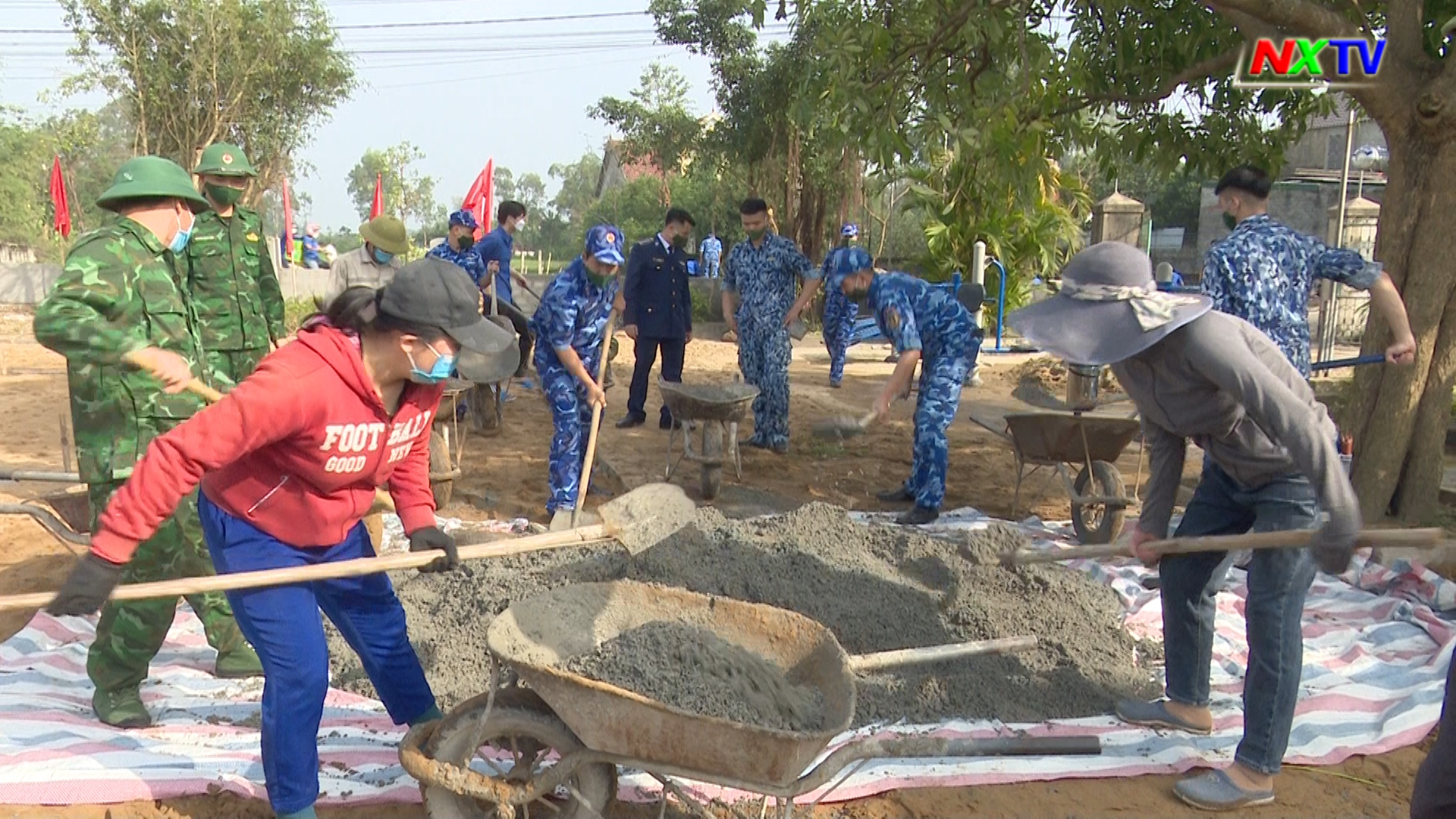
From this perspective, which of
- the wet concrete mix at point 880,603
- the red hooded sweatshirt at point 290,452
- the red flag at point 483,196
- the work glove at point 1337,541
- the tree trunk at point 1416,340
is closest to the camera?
the red hooded sweatshirt at point 290,452

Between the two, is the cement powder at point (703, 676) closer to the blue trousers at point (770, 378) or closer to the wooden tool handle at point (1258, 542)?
the wooden tool handle at point (1258, 542)

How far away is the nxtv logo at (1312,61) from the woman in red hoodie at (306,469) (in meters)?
4.62

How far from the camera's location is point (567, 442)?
18.0ft

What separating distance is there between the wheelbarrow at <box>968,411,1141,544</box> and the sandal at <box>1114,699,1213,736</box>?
187 centimetres

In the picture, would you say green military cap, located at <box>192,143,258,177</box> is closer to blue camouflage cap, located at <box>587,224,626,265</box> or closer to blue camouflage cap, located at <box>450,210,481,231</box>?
blue camouflage cap, located at <box>587,224,626,265</box>

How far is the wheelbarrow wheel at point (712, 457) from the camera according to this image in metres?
6.00

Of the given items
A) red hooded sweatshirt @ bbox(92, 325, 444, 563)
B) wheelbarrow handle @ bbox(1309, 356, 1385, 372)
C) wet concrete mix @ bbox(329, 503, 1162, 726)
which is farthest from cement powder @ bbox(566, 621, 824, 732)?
wheelbarrow handle @ bbox(1309, 356, 1385, 372)

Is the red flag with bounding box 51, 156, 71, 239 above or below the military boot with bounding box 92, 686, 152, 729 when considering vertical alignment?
above

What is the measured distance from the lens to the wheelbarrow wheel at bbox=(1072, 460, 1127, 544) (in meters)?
5.12

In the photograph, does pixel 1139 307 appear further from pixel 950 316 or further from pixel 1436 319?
pixel 1436 319

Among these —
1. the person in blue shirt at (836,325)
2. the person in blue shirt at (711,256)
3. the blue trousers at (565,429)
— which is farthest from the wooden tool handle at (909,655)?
the person in blue shirt at (711,256)

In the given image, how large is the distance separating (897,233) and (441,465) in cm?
1810

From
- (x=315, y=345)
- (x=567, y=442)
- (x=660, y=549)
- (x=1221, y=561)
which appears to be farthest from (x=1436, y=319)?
(x=315, y=345)

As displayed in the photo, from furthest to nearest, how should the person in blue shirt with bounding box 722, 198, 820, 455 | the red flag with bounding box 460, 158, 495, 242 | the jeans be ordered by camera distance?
the red flag with bounding box 460, 158, 495, 242, the person in blue shirt with bounding box 722, 198, 820, 455, the jeans
